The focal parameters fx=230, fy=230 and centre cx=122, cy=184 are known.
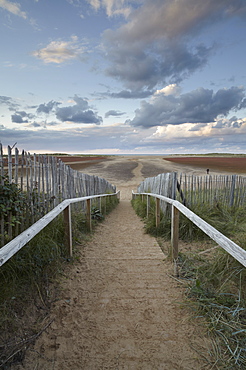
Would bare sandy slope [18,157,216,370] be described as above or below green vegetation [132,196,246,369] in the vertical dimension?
below

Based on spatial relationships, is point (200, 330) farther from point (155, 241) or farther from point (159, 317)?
point (155, 241)

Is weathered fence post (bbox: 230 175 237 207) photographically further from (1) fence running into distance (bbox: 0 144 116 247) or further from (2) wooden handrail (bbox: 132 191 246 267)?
(2) wooden handrail (bbox: 132 191 246 267)

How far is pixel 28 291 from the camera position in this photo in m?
2.50

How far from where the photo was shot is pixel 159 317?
238 cm

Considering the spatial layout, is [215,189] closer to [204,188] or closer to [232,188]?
[204,188]

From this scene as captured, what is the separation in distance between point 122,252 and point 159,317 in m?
2.01

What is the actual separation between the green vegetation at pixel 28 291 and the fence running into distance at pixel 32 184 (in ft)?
1.52

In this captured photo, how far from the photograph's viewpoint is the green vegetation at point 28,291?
193 cm

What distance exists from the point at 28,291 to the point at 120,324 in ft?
3.45

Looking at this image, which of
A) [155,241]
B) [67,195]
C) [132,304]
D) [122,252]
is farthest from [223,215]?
[132,304]

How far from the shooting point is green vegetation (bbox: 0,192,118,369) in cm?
193

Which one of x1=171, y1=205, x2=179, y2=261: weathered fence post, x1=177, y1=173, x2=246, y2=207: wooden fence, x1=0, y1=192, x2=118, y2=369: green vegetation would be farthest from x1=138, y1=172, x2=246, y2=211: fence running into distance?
x1=0, y1=192, x2=118, y2=369: green vegetation

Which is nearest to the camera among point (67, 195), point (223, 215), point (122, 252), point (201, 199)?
point (122, 252)

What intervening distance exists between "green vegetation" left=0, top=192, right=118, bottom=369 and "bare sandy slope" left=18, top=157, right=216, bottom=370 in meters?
0.10
